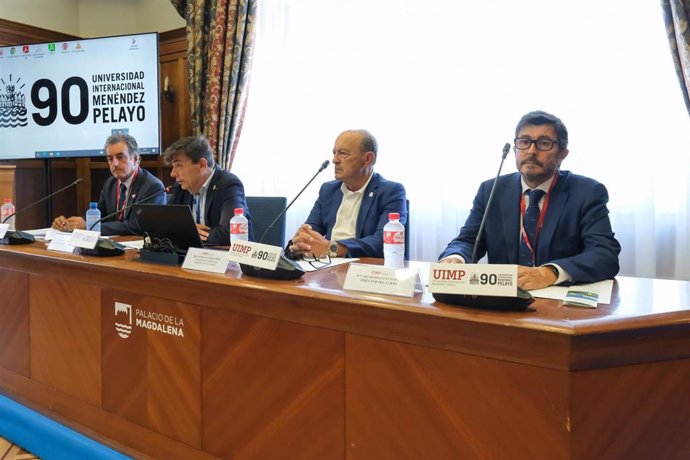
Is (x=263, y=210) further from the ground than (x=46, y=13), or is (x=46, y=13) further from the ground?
(x=46, y=13)

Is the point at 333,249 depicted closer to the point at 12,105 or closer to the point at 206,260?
the point at 206,260

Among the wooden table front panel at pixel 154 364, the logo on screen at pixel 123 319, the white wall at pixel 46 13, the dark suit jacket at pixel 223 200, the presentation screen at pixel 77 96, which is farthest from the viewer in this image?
the white wall at pixel 46 13

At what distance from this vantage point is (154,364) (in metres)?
1.52

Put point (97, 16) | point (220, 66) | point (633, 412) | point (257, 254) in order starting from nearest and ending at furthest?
point (633, 412)
point (257, 254)
point (220, 66)
point (97, 16)

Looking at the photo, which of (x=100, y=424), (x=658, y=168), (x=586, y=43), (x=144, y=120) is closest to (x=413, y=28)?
(x=586, y=43)

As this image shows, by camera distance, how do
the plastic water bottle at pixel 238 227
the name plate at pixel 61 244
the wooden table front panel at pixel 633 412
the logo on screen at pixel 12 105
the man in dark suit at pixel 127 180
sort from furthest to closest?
the logo on screen at pixel 12 105, the man in dark suit at pixel 127 180, the plastic water bottle at pixel 238 227, the name plate at pixel 61 244, the wooden table front panel at pixel 633 412

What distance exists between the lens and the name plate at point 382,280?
115 cm

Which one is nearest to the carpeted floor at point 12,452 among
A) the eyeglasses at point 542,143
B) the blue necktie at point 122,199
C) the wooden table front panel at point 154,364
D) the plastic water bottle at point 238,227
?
the wooden table front panel at point 154,364

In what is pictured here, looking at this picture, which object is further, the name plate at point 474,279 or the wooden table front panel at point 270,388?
the wooden table front panel at point 270,388

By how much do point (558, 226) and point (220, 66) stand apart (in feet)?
7.87

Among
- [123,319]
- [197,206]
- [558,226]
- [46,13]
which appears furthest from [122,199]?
[558,226]

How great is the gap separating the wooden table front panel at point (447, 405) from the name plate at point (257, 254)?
1.01 feet

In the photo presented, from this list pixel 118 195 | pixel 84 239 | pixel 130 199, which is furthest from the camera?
pixel 118 195

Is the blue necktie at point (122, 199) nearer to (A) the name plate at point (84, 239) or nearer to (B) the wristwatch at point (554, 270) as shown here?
(A) the name plate at point (84, 239)
